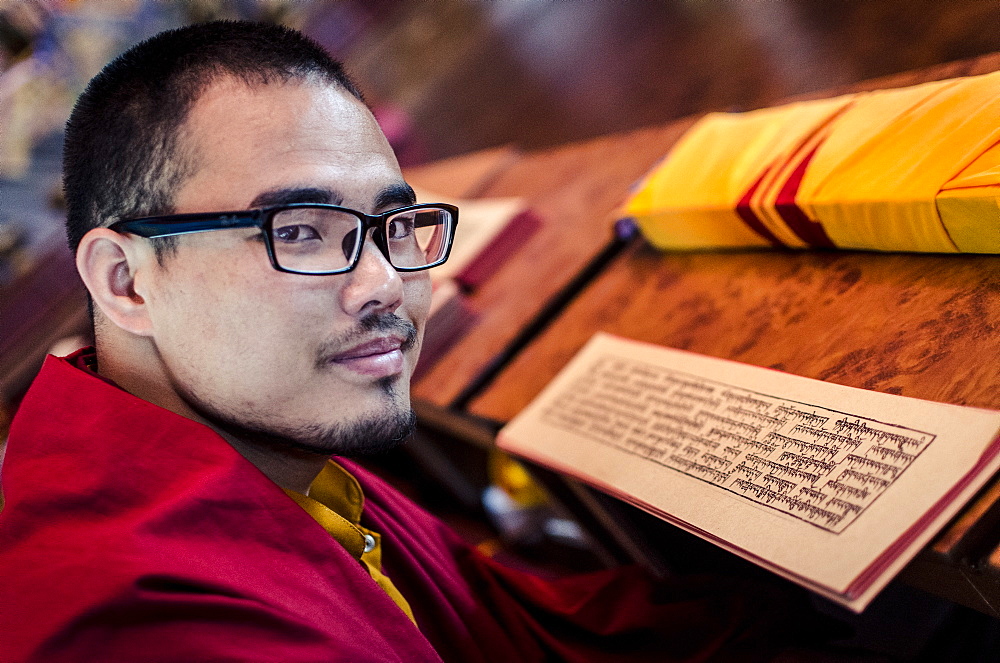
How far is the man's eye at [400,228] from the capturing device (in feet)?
3.13

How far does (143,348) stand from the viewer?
92 centimetres

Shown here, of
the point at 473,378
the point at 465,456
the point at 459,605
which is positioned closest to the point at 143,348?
the point at 459,605

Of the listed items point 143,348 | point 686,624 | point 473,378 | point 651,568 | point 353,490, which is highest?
point 143,348

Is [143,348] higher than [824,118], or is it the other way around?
[143,348]

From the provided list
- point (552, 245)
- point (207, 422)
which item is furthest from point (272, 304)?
point (552, 245)

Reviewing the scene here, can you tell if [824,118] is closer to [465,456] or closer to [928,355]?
[928,355]

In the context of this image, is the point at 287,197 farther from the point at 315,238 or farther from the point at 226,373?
the point at 226,373

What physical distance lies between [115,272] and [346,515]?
0.46 m

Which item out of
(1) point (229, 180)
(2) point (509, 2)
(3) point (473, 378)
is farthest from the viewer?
(2) point (509, 2)

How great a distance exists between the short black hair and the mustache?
0.23 meters

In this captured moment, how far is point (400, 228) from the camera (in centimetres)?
98

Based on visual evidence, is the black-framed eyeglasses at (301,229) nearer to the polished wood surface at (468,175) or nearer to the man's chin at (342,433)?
the man's chin at (342,433)

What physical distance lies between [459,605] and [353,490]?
0.78ft

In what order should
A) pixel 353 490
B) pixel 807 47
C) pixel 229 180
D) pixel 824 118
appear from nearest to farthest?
pixel 229 180 < pixel 353 490 < pixel 824 118 < pixel 807 47
